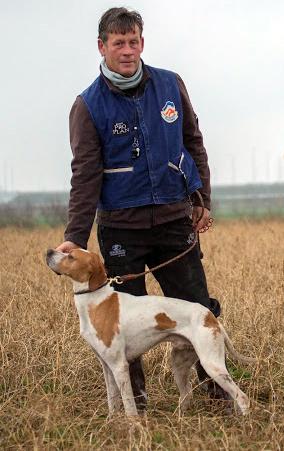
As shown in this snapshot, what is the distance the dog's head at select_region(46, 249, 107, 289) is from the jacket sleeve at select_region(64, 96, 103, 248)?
38 cm

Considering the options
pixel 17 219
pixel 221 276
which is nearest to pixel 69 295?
pixel 221 276

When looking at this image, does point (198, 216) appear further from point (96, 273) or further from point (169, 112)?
point (96, 273)

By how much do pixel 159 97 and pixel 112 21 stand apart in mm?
494

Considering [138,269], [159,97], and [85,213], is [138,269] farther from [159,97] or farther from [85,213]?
[159,97]

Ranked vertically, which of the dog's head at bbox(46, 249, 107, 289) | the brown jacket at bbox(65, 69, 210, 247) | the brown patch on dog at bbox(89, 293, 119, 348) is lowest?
the brown patch on dog at bbox(89, 293, 119, 348)

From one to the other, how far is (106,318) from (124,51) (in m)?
1.46

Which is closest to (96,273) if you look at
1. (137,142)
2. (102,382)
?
(137,142)

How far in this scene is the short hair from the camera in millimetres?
4289

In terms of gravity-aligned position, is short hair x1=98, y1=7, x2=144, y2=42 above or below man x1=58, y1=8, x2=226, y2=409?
above

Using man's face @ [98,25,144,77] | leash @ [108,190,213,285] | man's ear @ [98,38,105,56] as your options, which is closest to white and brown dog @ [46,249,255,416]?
leash @ [108,190,213,285]

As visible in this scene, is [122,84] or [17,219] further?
[17,219]

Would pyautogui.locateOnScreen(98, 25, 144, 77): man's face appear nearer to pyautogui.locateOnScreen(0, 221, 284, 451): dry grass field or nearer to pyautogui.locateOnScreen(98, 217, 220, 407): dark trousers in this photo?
pyautogui.locateOnScreen(98, 217, 220, 407): dark trousers

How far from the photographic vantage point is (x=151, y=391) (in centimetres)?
502

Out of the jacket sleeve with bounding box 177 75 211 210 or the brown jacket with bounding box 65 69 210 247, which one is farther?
the jacket sleeve with bounding box 177 75 211 210
